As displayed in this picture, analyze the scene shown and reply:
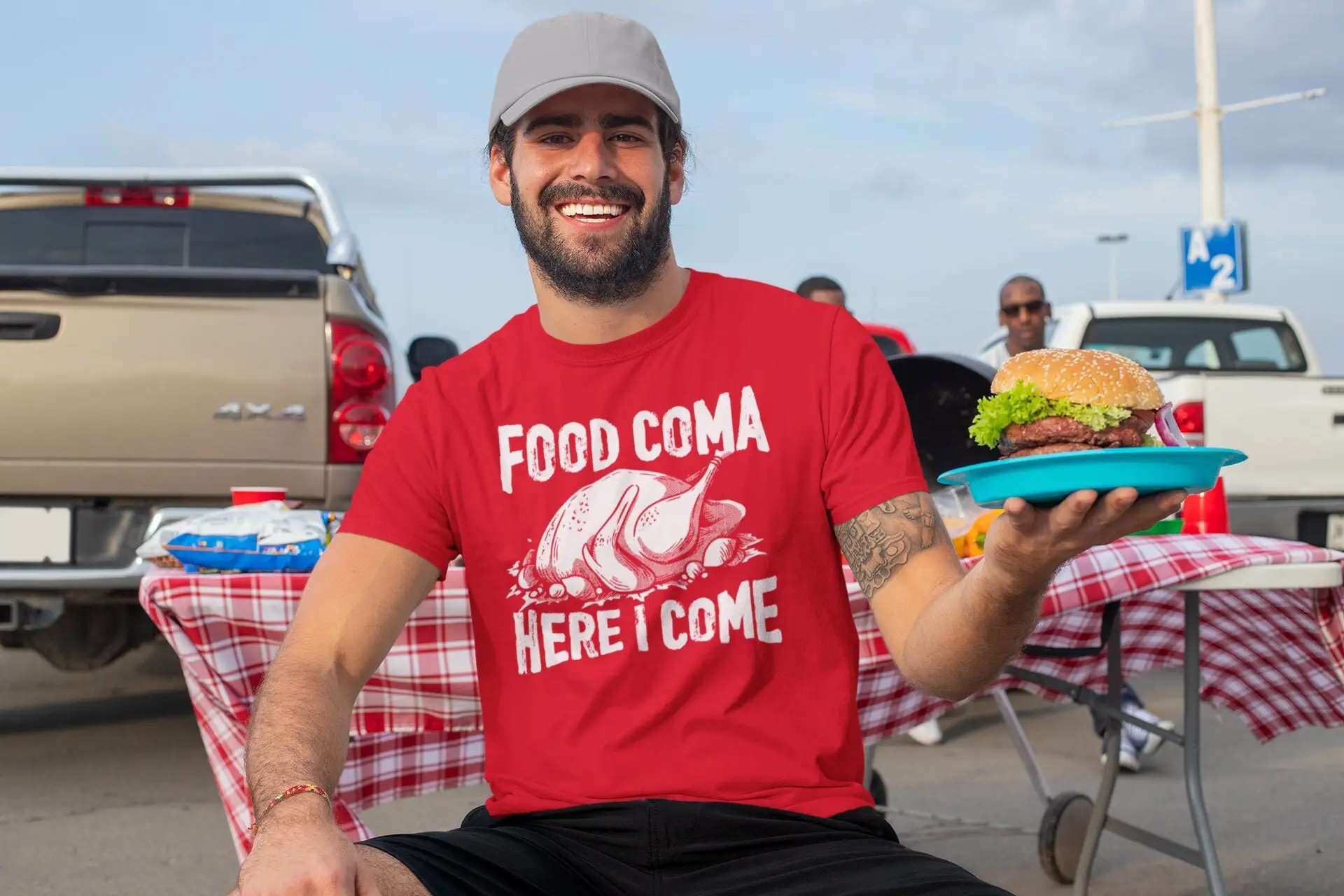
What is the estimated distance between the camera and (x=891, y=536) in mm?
2365

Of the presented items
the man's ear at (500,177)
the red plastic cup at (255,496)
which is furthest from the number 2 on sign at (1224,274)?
the man's ear at (500,177)

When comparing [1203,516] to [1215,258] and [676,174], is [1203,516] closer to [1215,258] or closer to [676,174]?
[676,174]

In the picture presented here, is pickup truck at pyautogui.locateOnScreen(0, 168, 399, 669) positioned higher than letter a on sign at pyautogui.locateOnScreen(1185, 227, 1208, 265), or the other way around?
letter a on sign at pyautogui.locateOnScreen(1185, 227, 1208, 265)

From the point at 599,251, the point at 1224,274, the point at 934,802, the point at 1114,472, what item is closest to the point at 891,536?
the point at 1114,472

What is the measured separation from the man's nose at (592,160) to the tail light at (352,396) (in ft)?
10.7

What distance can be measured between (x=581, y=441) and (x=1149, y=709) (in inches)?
230

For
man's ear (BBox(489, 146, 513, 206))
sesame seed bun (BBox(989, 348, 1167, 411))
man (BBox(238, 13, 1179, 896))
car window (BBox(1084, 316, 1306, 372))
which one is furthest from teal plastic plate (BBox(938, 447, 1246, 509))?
car window (BBox(1084, 316, 1306, 372))

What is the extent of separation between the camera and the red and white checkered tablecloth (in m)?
3.09

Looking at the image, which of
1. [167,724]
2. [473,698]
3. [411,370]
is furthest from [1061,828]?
[167,724]

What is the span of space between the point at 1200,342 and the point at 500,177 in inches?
365

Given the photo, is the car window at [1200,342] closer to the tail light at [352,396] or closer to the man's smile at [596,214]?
the tail light at [352,396]

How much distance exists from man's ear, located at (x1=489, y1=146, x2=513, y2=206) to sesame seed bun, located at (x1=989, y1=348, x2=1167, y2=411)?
109 centimetres

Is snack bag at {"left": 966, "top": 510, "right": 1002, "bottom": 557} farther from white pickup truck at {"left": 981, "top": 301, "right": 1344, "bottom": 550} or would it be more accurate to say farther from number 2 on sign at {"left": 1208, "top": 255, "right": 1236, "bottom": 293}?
number 2 on sign at {"left": 1208, "top": 255, "right": 1236, "bottom": 293}

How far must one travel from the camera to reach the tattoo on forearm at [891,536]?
2.36m
